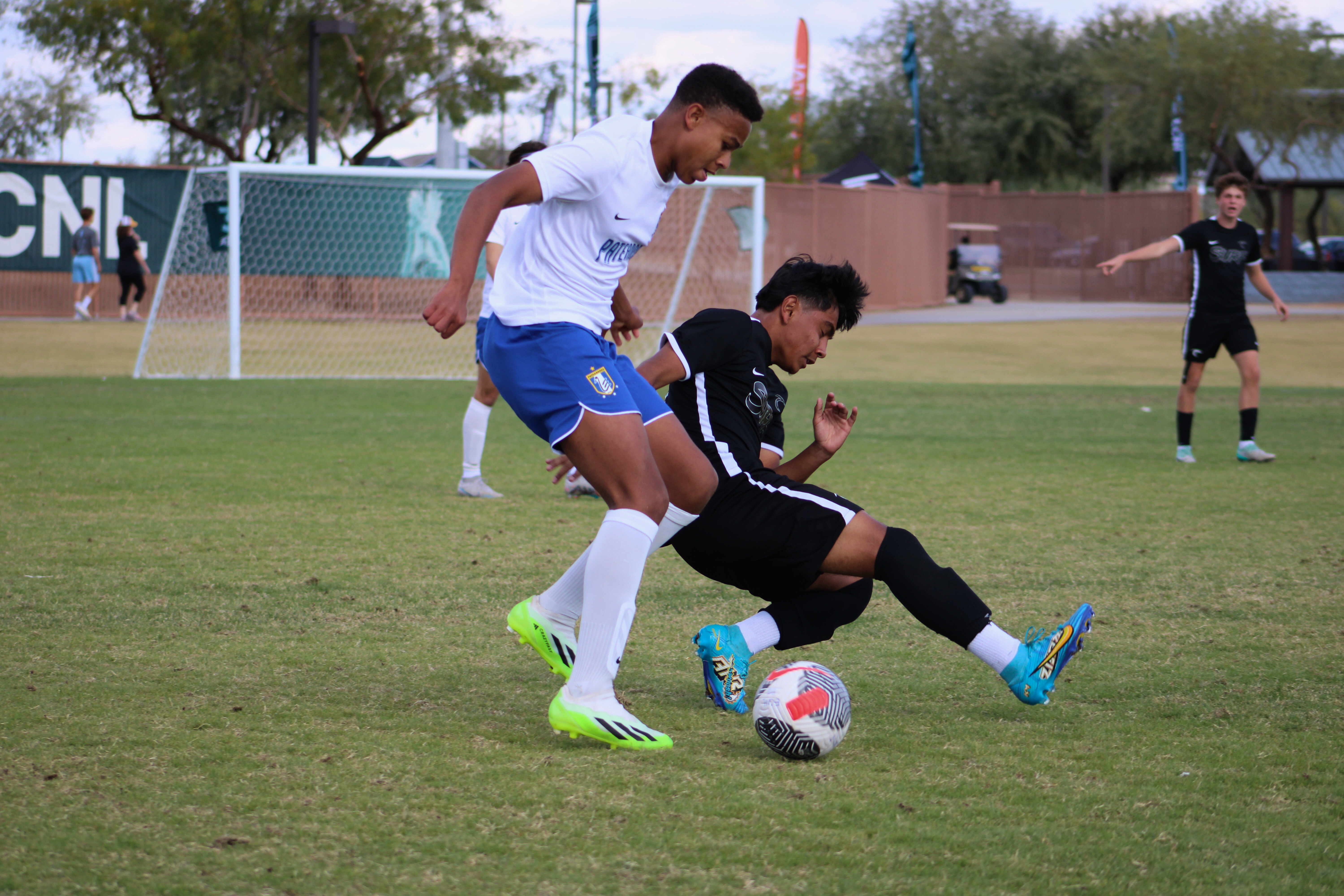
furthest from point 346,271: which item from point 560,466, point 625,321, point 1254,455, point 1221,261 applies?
point 560,466

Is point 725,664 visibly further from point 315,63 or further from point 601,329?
point 315,63

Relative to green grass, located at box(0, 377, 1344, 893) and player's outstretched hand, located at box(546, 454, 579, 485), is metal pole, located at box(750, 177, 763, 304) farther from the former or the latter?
player's outstretched hand, located at box(546, 454, 579, 485)

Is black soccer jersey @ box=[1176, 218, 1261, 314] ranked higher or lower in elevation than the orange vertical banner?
lower

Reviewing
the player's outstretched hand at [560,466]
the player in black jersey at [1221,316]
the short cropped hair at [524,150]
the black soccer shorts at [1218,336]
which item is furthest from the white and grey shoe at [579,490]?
the black soccer shorts at [1218,336]

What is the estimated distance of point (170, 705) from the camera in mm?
3693

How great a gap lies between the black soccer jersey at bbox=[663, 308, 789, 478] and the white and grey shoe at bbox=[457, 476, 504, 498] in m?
3.84

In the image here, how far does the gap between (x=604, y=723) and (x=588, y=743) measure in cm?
16

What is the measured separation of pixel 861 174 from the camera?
121 feet

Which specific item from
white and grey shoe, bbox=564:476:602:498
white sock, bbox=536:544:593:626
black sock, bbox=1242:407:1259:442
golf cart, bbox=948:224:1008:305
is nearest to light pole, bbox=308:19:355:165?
white and grey shoe, bbox=564:476:602:498

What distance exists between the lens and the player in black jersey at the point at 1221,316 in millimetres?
9672

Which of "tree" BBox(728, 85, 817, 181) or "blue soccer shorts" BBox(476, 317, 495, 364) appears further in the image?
"tree" BBox(728, 85, 817, 181)

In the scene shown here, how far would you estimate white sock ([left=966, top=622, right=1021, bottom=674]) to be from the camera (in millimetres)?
3689

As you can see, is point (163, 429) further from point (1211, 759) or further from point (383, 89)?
point (383, 89)

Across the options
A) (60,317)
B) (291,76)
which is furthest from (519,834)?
(291,76)
